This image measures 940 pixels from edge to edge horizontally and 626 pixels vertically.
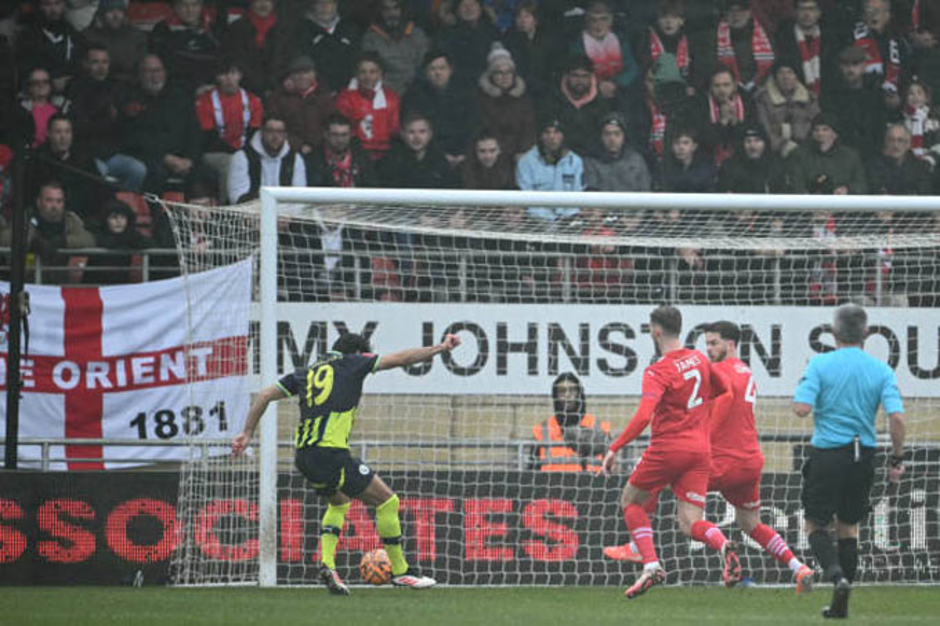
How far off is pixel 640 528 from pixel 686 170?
5622mm

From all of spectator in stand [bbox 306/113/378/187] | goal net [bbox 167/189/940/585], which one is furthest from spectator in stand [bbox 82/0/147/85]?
goal net [bbox 167/189/940/585]

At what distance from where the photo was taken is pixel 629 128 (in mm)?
15711

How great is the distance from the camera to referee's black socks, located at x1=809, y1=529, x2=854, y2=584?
8609mm

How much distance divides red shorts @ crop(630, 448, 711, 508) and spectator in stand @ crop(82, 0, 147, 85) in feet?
23.6

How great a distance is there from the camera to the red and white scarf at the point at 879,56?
53.6ft

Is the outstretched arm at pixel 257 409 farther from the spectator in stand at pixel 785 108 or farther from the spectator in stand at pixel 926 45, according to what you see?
the spectator in stand at pixel 926 45

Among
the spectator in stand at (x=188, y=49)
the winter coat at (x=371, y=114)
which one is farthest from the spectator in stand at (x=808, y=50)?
the spectator in stand at (x=188, y=49)

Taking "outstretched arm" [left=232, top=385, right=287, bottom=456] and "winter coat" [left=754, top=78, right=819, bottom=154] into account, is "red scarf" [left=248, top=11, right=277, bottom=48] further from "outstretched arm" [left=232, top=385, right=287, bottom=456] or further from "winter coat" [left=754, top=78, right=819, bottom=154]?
"outstretched arm" [left=232, top=385, right=287, bottom=456]

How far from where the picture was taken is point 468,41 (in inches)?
623

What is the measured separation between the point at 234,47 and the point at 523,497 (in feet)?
20.1

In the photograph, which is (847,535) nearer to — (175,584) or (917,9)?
(175,584)

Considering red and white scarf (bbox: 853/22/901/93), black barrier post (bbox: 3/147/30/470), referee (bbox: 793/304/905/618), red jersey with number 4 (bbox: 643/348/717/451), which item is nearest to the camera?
referee (bbox: 793/304/905/618)

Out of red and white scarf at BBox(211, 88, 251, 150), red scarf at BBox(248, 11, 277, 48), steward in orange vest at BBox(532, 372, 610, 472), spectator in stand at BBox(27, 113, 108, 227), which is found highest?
red scarf at BBox(248, 11, 277, 48)

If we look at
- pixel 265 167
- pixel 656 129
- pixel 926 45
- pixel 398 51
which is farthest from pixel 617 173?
pixel 926 45
